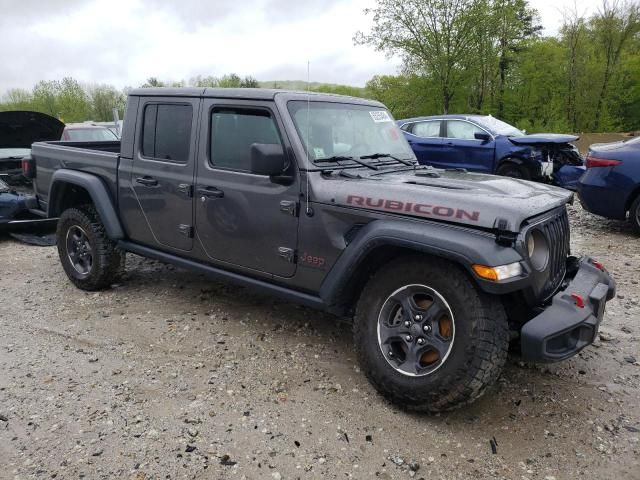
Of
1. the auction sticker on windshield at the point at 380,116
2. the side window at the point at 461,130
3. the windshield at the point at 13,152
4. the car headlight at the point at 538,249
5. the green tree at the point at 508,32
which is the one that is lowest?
the car headlight at the point at 538,249

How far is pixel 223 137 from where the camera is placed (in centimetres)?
382

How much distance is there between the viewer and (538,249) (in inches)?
113

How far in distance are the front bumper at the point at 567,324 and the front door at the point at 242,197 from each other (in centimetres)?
157

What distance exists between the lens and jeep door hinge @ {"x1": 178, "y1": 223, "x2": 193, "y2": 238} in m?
3.99

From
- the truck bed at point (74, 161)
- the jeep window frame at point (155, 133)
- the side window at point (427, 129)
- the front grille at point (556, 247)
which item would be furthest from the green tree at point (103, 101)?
the front grille at point (556, 247)

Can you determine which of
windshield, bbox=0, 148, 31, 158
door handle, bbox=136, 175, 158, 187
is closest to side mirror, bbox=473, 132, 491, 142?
door handle, bbox=136, 175, 158, 187

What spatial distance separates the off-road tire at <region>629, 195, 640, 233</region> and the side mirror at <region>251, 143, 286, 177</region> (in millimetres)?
5700

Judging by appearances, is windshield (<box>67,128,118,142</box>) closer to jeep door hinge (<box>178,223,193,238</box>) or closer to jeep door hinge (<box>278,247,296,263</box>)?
jeep door hinge (<box>178,223,193,238</box>)

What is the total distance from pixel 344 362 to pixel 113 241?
262 centimetres

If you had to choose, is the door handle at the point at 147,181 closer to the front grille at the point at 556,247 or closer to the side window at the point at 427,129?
the front grille at the point at 556,247

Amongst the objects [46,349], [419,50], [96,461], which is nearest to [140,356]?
[46,349]

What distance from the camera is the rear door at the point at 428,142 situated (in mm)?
10562

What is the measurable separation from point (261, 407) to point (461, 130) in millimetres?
8614

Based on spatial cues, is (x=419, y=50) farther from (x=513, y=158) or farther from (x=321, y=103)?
(x=321, y=103)
